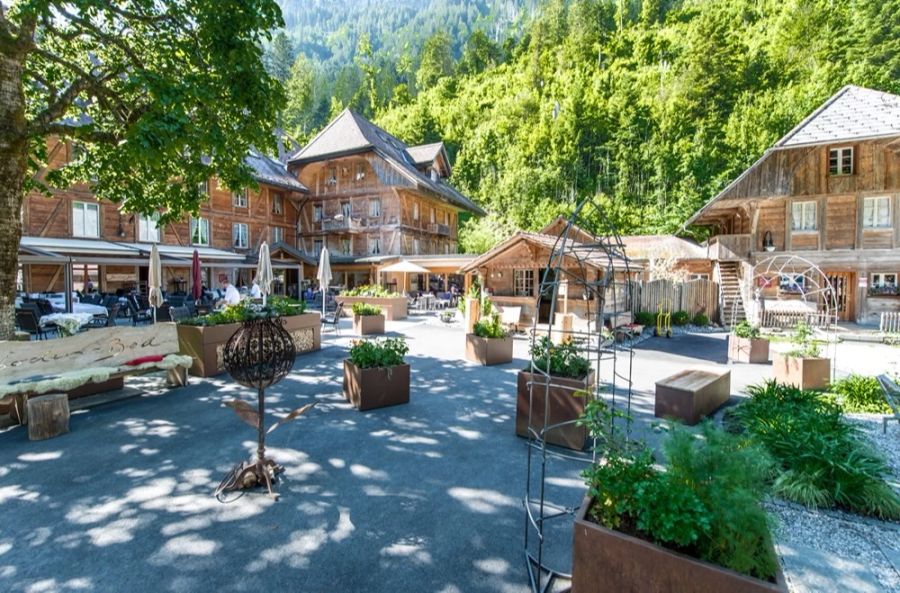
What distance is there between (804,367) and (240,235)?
27790mm

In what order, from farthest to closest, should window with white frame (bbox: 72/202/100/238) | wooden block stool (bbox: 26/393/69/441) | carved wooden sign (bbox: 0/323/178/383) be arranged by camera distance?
1. window with white frame (bbox: 72/202/100/238)
2. carved wooden sign (bbox: 0/323/178/383)
3. wooden block stool (bbox: 26/393/69/441)

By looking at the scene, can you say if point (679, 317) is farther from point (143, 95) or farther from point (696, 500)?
point (143, 95)

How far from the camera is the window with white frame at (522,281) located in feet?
51.6

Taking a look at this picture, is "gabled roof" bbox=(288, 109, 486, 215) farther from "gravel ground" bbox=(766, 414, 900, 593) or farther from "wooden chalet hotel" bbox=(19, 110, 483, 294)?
"gravel ground" bbox=(766, 414, 900, 593)

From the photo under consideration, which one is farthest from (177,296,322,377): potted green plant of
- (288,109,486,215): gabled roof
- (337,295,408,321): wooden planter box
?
(288,109,486,215): gabled roof

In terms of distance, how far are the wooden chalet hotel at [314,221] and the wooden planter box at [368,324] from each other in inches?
436

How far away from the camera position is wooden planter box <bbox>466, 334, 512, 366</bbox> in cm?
859

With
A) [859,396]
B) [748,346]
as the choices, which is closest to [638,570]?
[859,396]

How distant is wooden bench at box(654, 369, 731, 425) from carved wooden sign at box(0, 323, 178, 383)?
24.9ft

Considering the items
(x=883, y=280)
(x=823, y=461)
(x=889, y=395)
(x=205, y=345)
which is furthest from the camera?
(x=883, y=280)

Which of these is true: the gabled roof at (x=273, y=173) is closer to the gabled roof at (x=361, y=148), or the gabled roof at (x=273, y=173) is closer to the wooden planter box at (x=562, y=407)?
the gabled roof at (x=361, y=148)

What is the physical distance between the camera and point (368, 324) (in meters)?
12.6

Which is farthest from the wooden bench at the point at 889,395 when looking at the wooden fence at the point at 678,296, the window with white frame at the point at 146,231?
the window with white frame at the point at 146,231

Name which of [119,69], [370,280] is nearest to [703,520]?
[119,69]
